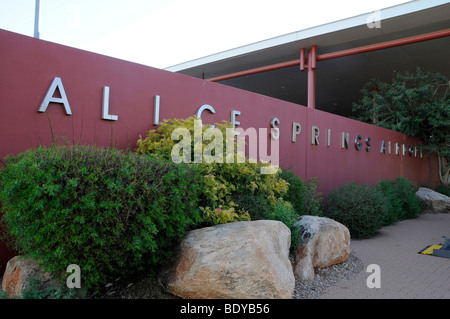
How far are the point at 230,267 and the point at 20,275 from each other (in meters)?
1.85

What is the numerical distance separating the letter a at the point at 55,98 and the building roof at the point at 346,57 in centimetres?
944

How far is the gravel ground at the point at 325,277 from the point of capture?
4.01m

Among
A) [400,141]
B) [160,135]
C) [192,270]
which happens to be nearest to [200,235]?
[192,270]

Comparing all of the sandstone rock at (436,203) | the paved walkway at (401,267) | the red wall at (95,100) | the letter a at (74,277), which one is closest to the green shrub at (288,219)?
the paved walkway at (401,267)

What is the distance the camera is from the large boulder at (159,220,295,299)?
3014mm

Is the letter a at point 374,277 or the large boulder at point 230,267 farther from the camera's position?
the letter a at point 374,277

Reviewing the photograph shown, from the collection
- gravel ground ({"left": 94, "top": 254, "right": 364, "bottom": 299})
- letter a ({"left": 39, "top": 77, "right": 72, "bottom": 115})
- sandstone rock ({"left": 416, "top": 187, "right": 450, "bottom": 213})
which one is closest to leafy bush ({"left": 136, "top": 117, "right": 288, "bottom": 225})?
gravel ground ({"left": 94, "top": 254, "right": 364, "bottom": 299})

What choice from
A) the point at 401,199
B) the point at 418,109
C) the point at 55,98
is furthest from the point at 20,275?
the point at 418,109

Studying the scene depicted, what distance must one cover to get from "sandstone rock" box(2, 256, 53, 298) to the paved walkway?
115 inches

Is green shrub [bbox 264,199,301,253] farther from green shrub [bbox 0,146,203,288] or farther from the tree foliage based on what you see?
the tree foliage

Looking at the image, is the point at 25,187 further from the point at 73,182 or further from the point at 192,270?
the point at 192,270

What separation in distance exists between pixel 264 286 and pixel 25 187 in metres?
2.11

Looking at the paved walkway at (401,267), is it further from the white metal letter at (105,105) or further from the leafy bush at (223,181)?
the white metal letter at (105,105)

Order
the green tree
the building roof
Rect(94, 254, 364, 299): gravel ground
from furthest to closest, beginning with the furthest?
1. the green tree
2. the building roof
3. Rect(94, 254, 364, 299): gravel ground
